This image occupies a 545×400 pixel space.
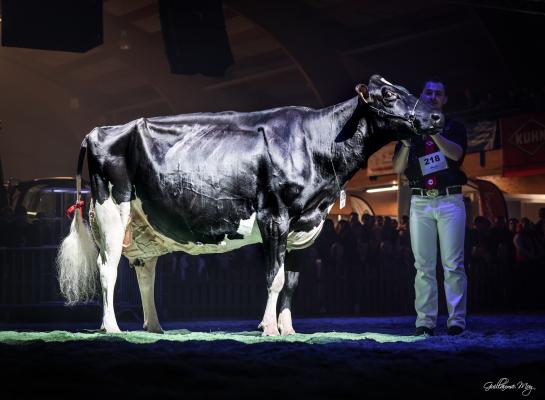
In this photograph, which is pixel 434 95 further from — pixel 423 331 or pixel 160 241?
pixel 160 241

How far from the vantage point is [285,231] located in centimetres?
732

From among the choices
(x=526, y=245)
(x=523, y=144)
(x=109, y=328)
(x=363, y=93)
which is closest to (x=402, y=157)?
(x=363, y=93)

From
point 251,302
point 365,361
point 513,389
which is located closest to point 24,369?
point 365,361

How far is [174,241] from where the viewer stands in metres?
7.89

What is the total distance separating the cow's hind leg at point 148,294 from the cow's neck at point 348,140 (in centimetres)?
211

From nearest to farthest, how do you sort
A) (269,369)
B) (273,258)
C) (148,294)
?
1. (269,369)
2. (273,258)
3. (148,294)

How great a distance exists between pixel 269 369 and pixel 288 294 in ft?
10.0

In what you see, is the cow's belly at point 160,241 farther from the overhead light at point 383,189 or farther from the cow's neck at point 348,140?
the overhead light at point 383,189

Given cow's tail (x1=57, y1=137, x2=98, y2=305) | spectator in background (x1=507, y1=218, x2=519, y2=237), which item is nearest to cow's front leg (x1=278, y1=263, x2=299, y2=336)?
cow's tail (x1=57, y1=137, x2=98, y2=305)

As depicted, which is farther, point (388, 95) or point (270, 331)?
point (388, 95)

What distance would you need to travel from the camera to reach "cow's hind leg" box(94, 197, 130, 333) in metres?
7.86

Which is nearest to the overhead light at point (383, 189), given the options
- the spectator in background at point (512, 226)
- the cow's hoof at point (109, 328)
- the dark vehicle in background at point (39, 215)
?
the spectator in background at point (512, 226)

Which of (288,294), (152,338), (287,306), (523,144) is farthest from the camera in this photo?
(523,144)

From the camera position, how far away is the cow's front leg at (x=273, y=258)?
726 centimetres
